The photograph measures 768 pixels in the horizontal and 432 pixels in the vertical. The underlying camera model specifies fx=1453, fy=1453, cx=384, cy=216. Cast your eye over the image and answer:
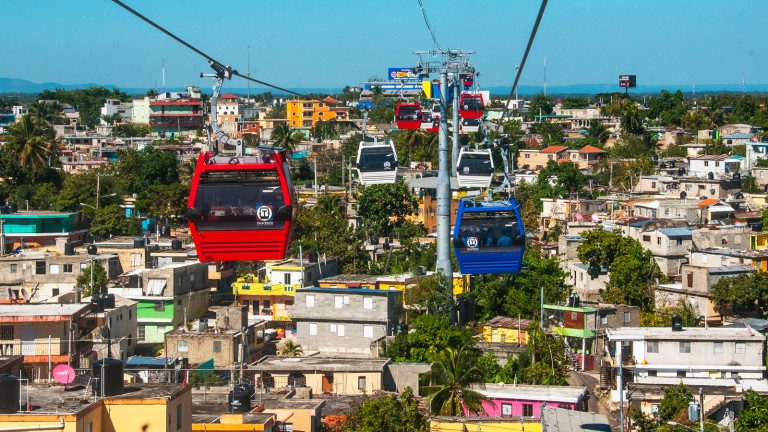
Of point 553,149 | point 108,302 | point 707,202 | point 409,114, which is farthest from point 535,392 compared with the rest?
point 553,149

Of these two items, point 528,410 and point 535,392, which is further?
point 535,392

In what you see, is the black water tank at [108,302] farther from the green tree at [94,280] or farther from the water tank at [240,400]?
the water tank at [240,400]

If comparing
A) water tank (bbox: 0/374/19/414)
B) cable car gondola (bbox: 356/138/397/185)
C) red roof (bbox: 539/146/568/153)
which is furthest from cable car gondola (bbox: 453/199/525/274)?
red roof (bbox: 539/146/568/153)

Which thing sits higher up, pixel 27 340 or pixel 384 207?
pixel 384 207

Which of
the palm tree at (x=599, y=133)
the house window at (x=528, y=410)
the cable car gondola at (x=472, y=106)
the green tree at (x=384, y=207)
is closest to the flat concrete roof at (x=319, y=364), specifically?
the house window at (x=528, y=410)

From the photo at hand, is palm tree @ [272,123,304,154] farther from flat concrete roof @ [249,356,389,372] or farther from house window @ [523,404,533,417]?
house window @ [523,404,533,417]

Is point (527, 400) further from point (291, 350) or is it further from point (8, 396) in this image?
point (8, 396)
